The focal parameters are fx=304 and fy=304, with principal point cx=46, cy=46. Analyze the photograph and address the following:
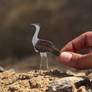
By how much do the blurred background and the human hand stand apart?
21.8 feet

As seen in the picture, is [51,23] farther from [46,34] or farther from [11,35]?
[11,35]

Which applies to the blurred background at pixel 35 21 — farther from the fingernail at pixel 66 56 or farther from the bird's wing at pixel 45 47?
the bird's wing at pixel 45 47

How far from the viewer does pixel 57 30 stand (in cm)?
1283

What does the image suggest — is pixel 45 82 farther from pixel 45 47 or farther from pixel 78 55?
pixel 78 55

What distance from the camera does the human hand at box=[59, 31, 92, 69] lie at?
3.73 meters

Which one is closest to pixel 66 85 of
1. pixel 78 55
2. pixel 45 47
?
pixel 45 47

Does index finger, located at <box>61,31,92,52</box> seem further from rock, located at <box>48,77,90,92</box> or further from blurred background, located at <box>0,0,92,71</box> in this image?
blurred background, located at <box>0,0,92,71</box>

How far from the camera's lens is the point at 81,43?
13.8 ft

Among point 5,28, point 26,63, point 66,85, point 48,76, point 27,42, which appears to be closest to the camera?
point 66,85

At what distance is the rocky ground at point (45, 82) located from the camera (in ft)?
10.1

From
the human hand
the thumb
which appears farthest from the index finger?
the thumb

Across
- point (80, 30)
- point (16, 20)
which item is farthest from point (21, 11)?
point (80, 30)

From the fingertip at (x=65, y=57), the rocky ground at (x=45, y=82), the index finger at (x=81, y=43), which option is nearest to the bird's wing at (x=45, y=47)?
the fingertip at (x=65, y=57)

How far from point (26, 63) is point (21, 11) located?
3647 mm
